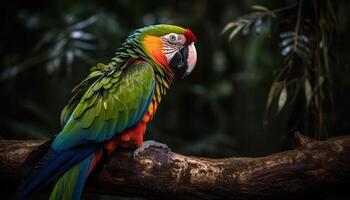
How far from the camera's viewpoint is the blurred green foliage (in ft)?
12.7

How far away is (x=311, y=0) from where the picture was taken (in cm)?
280

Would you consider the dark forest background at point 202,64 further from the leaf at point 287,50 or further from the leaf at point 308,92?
the leaf at point 308,92

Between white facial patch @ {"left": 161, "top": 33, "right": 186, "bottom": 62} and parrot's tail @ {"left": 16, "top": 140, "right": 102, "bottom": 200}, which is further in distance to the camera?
white facial patch @ {"left": 161, "top": 33, "right": 186, "bottom": 62}

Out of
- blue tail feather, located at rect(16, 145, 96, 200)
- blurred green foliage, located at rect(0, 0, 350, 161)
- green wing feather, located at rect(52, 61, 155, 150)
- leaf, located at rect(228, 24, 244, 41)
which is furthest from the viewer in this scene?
blurred green foliage, located at rect(0, 0, 350, 161)

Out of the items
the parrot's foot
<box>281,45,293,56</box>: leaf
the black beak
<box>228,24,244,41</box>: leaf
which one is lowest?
the parrot's foot

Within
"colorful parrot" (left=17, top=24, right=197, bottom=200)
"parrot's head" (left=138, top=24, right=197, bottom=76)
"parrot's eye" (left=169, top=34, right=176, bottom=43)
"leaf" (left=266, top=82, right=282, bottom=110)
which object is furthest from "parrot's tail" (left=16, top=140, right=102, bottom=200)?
"leaf" (left=266, top=82, right=282, bottom=110)

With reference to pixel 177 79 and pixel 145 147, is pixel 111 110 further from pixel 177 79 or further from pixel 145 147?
pixel 177 79

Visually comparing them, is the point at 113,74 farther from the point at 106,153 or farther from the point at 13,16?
the point at 13,16

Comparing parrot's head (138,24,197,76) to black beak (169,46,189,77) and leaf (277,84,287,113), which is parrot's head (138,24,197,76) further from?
leaf (277,84,287,113)

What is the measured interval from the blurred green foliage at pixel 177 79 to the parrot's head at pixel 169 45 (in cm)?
110

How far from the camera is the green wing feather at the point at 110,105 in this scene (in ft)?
7.12

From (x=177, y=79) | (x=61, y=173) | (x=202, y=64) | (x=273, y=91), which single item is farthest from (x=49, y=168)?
(x=202, y=64)

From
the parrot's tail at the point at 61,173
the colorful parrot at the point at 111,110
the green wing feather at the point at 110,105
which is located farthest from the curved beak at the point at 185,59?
the parrot's tail at the point at 61,173

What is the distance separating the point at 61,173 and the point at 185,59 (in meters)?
1.06
